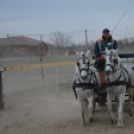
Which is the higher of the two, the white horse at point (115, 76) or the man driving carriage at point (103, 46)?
the man driving carriage at point (103, 46)

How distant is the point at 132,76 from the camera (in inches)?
207

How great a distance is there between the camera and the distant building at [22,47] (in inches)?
392

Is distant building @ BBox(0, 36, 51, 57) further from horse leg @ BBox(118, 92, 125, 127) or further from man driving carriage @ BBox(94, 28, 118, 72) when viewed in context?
horse leg @ BBox(118, 92, 125, 127)

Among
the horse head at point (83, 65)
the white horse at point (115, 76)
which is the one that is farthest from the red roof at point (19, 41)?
the white horse at point (115, 76)

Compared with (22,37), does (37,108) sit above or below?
below

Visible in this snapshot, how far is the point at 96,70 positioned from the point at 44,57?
7773mm

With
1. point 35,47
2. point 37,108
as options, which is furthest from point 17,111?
point 35,47

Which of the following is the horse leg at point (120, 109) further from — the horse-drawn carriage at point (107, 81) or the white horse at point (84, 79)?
the white horse at point (84, 79)

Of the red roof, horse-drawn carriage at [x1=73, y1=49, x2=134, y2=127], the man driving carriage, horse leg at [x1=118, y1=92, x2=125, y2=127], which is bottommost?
horse leg at [x1=118, y1=92, x2=125, y2=127]

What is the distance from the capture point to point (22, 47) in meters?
10.9

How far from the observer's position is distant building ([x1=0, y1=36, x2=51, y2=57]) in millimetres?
9957

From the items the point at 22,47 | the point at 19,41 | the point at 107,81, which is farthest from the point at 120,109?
the point at 22,47

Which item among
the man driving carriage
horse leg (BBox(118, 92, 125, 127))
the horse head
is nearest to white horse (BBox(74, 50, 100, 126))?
the horse head

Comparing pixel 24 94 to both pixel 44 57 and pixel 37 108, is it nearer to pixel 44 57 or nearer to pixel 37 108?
pixel 37 108
